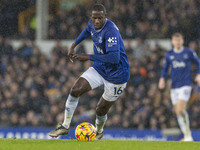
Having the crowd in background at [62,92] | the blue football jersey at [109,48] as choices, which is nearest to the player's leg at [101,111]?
the blue football jersey at [109,48]

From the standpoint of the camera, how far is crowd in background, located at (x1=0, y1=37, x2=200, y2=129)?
47.7 feet

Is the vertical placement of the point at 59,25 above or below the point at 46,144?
above

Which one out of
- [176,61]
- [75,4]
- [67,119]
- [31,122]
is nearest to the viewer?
[67,119]

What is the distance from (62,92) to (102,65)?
7.61 metres

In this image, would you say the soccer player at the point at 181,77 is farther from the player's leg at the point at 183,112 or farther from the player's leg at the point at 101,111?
the player's leg at the point at 101,111

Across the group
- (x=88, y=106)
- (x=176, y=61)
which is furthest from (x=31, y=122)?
(x=176, y=61)

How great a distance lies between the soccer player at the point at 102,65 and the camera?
26.8 feet

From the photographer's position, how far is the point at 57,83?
16.4 metres

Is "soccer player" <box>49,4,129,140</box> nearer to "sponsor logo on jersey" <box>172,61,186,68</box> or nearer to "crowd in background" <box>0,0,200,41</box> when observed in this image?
"sponsor logo on jersey" <box>172,61,186,68</box>

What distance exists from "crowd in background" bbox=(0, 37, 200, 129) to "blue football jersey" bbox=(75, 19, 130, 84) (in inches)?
224

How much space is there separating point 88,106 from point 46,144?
24.3 ft

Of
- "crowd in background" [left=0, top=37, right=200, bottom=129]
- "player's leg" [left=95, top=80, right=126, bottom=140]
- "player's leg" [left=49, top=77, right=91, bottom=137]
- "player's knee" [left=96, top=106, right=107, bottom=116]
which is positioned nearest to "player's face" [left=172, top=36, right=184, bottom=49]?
"crowd in background" [left=0, top=37, right=200, bottom=129]

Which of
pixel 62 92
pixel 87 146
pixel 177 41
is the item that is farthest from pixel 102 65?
pixel 62 92

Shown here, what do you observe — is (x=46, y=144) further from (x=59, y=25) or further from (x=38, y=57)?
(x=59, y=25)
